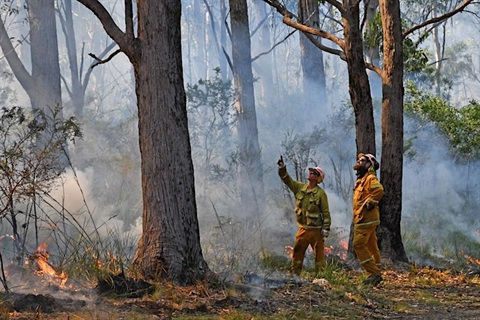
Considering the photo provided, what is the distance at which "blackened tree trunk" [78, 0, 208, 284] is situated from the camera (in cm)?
782

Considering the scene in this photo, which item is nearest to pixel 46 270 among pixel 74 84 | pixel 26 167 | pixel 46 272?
pixel 46 272

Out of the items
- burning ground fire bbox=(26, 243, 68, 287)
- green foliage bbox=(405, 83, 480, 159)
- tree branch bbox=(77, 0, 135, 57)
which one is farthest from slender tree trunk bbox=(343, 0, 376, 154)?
green foliage bbox=(405, 83, 480, 159)

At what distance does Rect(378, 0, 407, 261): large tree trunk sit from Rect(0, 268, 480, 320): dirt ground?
1.68 metres

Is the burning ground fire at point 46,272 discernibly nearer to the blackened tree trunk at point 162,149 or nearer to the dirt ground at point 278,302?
the dirt ground at point 278,302

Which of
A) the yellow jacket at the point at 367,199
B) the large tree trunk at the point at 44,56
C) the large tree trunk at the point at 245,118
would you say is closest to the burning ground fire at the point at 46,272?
the yellow jacket at the point at 367,199

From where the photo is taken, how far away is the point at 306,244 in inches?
411

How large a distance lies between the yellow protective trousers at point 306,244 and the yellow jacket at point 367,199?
613mm

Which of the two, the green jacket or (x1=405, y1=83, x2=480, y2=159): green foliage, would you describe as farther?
(x1=405, y1=83, x2=480, y2=159): green foliage

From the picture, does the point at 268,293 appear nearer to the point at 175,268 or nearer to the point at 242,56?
the point at 175,268

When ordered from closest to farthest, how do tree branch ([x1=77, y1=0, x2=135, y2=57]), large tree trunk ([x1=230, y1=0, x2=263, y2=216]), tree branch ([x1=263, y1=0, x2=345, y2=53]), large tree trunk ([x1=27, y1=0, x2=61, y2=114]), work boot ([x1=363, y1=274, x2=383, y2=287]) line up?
tree branch ([x1=77, y1=0, x2=135, y2=57]), work boot ([x1=363, y1=274, x2=383, y2=287]), tree branch ([x1=263, y1=0, x2=345, y2=53]), large tree trunk ([x1=230, y1=0, x2=263, y2=216]), large tree trunk ([x1=27, y1=0, x2=61, y2=114])

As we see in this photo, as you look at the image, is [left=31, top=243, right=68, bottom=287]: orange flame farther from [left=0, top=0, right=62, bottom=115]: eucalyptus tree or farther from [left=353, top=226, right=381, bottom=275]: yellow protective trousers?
[left=0, top=0, right=62, bottom=115]: eucalyptus tree

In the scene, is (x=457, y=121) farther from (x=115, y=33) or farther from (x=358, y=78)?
(x=115, y=33)

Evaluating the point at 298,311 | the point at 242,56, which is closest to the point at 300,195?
the point at 298,311

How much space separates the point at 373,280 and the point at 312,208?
4.24ft
